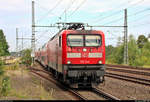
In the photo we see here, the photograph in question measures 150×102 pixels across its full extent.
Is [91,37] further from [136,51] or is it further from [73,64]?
[136,51]

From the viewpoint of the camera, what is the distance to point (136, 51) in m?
43.3

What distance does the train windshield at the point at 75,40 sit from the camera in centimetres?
1208

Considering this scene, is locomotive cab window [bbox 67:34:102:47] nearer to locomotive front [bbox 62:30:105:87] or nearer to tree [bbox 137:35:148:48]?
locomotive front [bbox 62:30:105:87]

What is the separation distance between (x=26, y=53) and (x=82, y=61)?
24253mm

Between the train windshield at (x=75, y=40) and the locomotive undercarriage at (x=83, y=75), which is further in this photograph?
the train windshield at (x=75, y=40)

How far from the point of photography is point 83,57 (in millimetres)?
12008

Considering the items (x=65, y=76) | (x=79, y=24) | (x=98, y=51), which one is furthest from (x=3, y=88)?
(x=79, y=24)

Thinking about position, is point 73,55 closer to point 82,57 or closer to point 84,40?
point 82,57

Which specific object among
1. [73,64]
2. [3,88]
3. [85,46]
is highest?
[85,46]

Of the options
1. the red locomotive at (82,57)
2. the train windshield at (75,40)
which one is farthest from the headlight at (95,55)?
the train windshield at (75,40)

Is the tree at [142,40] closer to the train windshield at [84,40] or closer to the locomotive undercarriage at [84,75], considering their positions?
the train windshield at [84,40]

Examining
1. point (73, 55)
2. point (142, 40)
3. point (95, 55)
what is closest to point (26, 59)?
point (73, 55)

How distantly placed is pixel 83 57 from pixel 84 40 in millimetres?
903

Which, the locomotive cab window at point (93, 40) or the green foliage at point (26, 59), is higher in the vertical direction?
the locomotive cab window at point (93, 40)
